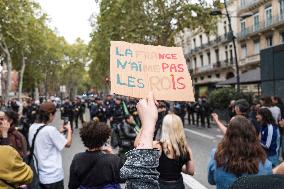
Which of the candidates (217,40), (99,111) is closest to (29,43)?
(99,111)

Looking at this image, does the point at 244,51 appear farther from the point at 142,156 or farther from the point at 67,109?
the point at 142,156

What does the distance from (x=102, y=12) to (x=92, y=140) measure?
88.5 feet

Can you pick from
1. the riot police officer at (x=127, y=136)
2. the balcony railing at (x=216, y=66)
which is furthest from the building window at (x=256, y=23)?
the riot police officer at (x=127, y=136)

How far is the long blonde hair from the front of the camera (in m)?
4.11

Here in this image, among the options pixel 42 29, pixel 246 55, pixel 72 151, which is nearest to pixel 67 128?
Answer: pixel 72 151

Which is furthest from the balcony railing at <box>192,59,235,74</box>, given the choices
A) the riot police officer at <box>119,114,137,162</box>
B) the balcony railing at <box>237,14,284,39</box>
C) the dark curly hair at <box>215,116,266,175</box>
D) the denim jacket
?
the denim jacket

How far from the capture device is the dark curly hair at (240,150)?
3.46 metres

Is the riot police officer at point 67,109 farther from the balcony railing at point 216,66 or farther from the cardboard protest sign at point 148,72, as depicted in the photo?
the balcony railing at point 216,66

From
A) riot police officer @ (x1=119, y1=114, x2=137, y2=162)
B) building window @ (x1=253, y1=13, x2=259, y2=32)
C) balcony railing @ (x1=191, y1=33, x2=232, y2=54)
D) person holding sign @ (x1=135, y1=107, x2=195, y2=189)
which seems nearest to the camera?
person holding sign @ (x1=135, y1=107, x2=195, y2=189)

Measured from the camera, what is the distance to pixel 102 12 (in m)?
30.0

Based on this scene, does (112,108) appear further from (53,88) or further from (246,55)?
(53,88)

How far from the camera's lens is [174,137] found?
4141 millimetres

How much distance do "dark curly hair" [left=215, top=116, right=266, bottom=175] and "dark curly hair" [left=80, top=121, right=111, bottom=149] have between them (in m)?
0.94

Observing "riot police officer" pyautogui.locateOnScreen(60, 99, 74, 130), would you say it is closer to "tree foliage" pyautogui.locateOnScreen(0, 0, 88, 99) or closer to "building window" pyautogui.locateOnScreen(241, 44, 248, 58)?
"tree foliage" pyautogui.locateOnScreen(0, 0, 88, 99)
